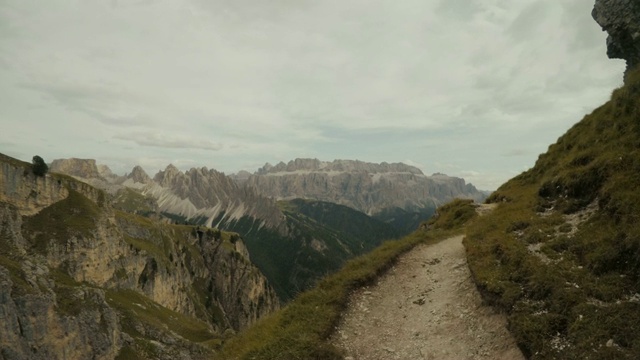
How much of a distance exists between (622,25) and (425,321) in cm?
3107

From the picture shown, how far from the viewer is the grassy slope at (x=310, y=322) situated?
56.8 ft

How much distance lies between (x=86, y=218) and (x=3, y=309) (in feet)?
219

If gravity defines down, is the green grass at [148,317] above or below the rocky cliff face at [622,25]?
below

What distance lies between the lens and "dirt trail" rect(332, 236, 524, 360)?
16.3 metres

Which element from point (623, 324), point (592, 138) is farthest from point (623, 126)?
point (623, 324)

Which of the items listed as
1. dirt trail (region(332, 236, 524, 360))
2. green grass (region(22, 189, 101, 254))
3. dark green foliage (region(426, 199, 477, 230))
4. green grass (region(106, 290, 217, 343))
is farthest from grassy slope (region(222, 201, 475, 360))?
green grass (region(22, 189, 101, 254))

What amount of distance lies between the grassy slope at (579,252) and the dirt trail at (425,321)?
3.66 ft

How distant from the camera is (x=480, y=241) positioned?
25.7 m

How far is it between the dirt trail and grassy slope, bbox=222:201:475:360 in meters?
0.70

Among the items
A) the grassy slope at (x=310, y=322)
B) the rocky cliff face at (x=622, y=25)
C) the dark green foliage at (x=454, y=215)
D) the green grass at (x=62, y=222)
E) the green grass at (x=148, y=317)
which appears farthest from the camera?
the green grass at (x=148, y=317)

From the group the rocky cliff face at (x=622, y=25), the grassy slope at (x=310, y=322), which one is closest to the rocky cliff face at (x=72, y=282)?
the grassy slope at (x=310, y=322)

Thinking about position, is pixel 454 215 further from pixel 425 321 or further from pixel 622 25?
pixel 425 321

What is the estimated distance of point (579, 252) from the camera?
59.2 ft

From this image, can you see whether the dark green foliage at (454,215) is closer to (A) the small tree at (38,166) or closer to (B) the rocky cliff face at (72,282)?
(B) the rocky cliff face at (72,282)
